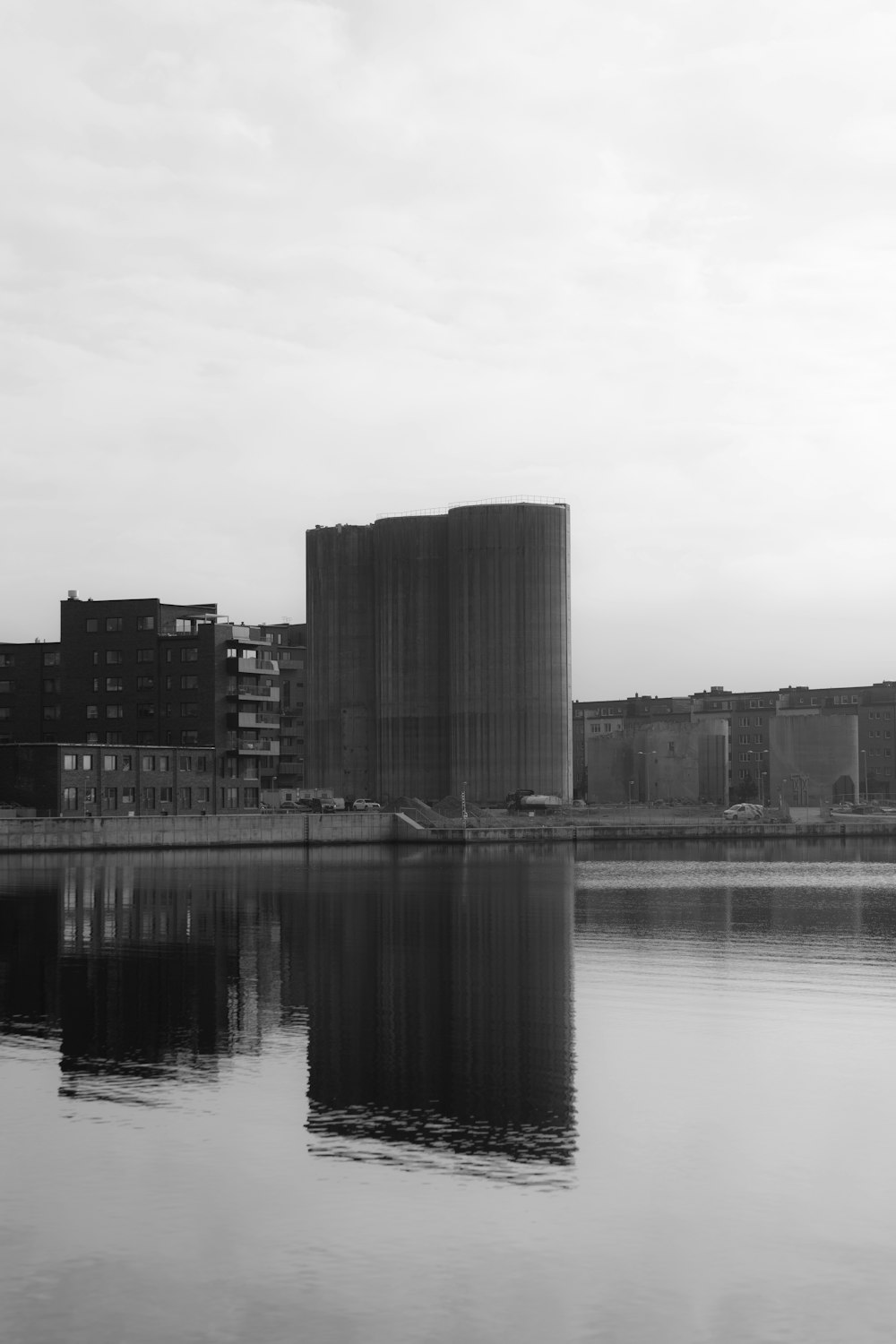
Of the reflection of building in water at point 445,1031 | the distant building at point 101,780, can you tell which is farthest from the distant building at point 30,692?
the reflection of building in water at point 445,1031

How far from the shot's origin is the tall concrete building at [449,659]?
163250 mm

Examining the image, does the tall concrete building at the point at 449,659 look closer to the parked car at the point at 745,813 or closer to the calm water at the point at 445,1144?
the parked car at the point at 745,813

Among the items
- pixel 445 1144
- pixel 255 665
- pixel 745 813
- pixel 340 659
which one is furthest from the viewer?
pixel 745 813

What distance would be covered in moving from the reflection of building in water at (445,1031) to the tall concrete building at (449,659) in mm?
98211

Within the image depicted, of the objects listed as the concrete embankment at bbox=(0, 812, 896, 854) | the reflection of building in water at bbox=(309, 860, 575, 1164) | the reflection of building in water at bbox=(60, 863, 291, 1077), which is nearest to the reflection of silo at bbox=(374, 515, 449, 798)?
the concrete embankment at bbox=(0, 812, 896, 854)

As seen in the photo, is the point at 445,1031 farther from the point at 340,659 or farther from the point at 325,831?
the point at 340,659

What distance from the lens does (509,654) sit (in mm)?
163000

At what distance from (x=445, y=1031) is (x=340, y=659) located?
144 metres

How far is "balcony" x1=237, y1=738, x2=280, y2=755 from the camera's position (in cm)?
14755

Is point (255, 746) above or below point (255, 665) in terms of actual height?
below

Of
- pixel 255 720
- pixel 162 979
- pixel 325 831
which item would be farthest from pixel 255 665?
pixel 162 979

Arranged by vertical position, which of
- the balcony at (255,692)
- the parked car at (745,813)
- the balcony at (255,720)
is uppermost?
the balcony at (255,692)

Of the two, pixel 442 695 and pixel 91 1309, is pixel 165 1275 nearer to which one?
pixel 91 1309

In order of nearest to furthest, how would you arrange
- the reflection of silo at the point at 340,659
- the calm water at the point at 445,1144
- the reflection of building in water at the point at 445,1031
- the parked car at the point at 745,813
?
the calm water at the point at 445,1144
the reflection of building in water at the point at 445,1031
the reflection of silo at the point at 340,659
the parked car at the point at 745,813
